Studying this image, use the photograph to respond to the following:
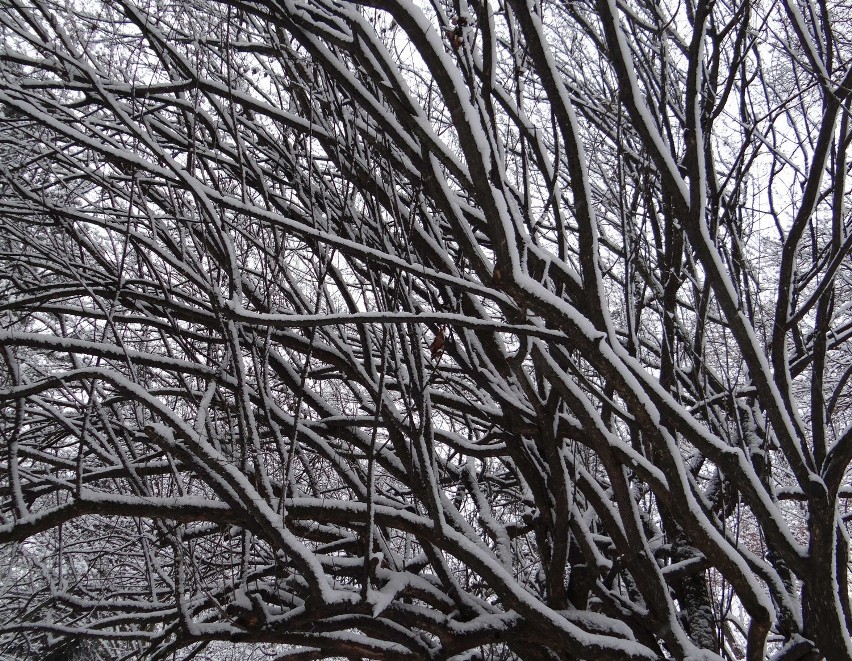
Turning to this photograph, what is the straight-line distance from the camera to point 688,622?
4.23 meters

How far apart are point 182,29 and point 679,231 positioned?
3225mm

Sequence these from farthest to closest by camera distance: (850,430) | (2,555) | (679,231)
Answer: (2,555)
(679,231)
(850,430)

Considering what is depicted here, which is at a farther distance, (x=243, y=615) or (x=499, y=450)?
(x=499, y=450)

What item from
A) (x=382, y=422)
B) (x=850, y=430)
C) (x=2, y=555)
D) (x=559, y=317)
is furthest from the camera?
(x=2, y=555)

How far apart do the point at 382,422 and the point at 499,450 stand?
974mm

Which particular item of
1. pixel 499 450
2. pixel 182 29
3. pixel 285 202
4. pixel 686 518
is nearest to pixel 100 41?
pixel 182 29

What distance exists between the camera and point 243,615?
2.82 m

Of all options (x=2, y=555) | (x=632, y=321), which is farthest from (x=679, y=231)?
(x=2, y=555)

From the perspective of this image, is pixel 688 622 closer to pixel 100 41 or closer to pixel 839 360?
pixel 839 360

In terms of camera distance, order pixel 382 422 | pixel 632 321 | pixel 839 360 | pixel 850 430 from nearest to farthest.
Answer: pixel 850 430 → pixel 632 321 → pixel 382 422 → pixel 839 360

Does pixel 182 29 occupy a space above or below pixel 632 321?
above

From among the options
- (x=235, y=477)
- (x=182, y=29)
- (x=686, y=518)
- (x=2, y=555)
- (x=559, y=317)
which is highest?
(x=182, y=29)

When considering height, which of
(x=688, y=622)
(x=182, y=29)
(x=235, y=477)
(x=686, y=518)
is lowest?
(x=688, y=622)

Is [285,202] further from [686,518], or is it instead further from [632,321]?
[686,518]
